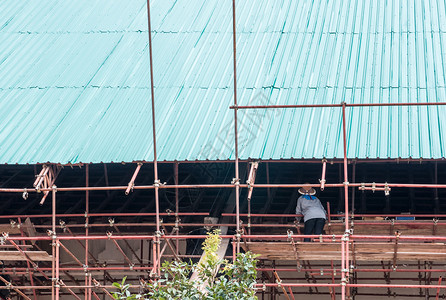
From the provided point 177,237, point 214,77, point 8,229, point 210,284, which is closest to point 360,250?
point 177,237

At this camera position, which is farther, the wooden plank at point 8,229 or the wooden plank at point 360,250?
the wooden plank at point 8,229

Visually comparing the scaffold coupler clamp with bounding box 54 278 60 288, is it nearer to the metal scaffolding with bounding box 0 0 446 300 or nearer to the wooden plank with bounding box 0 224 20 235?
the metal scaffolding with bounding box 0 0 446 300

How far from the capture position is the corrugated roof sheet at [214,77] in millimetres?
16688

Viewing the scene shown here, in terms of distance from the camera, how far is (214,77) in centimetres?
1884

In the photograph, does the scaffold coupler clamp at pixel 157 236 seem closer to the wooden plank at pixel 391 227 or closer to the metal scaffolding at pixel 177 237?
the metal scaffolding at pixel 177 237

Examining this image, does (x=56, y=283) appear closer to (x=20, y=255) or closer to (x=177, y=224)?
(x=20, y=255)

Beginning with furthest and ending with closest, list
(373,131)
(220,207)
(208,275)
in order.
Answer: (220,207)
(373,131)
(208,275)

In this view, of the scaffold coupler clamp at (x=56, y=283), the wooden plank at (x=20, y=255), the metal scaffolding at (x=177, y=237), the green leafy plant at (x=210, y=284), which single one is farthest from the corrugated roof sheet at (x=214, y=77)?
the green leafy plant at (x=210, y=284)

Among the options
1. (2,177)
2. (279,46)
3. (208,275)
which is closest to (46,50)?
(2,177)

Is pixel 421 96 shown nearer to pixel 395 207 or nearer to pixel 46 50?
pixel 395 207

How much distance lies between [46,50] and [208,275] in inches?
405

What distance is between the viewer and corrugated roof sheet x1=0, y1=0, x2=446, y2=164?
54.7 ft

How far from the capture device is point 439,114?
55.5 feet

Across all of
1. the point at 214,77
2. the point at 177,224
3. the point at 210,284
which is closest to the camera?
the point at 210,284
